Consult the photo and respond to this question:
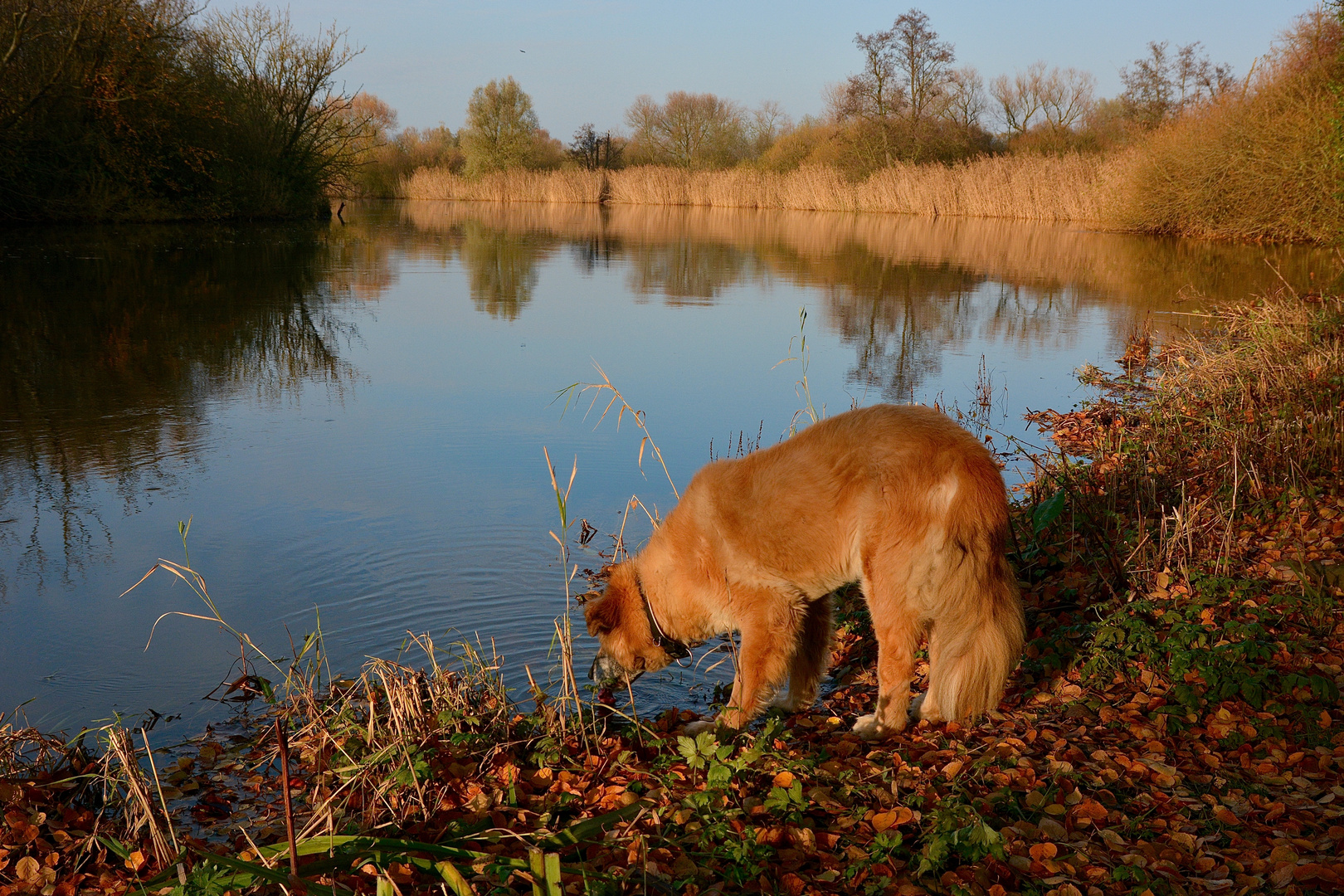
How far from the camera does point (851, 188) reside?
4509 cm

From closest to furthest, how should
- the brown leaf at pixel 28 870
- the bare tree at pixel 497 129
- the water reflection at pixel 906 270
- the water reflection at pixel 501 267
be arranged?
the brown leaf at pixel 28 870, the water reflection at pixel 906 270, the water reflection at pixel 501 267, the bare tree at pixel 497 129

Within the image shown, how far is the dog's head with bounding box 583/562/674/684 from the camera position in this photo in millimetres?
4457

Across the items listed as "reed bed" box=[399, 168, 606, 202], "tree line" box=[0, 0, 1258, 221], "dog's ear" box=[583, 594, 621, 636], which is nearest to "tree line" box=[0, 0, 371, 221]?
"tree line" box=[0, 0, 1258, 221]

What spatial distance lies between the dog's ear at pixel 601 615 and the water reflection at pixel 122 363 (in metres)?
3.71

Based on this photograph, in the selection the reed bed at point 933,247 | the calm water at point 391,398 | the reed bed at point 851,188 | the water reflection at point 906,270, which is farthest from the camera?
the reed bed at point 851,188

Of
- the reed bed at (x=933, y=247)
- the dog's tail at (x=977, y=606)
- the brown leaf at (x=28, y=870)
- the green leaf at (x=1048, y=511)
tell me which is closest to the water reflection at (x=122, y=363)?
the brown leaf at (x=28, y=870)

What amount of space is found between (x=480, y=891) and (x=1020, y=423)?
849 centimetres

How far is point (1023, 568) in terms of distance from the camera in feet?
17.9

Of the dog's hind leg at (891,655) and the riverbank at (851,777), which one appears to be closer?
the riverbank at (851,777)

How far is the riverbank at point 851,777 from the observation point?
275 cm

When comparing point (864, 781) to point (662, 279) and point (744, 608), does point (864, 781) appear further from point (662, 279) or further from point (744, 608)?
point (662, 279)

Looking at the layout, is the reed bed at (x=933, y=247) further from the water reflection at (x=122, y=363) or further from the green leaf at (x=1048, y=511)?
the green leaf at (x=1048, y=511)

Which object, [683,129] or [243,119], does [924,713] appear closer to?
[243,119]

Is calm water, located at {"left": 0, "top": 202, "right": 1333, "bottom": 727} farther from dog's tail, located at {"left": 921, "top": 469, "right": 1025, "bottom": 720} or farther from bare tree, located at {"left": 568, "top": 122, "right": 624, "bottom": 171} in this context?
bare tree, located at {"left": 568, "top": 122, "right": 624, "bottom": 171}
